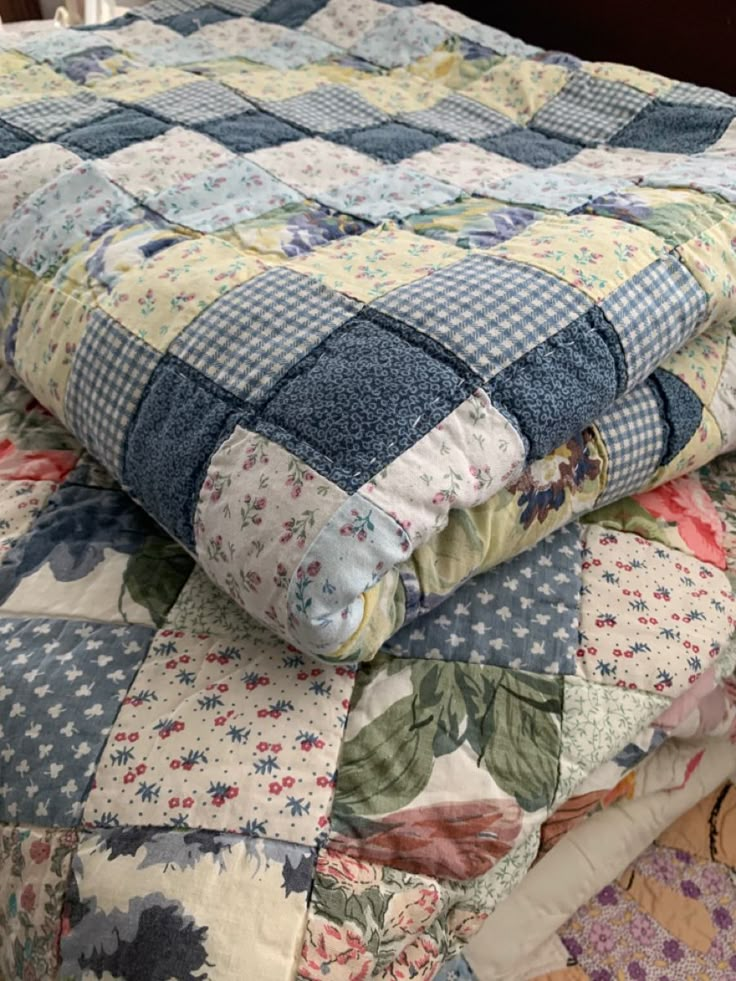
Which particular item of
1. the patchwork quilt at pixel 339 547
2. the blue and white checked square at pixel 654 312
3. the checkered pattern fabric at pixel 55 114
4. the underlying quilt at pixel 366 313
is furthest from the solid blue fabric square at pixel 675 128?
the checkered pattern fabric at pixel 55 114

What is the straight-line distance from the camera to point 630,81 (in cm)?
128

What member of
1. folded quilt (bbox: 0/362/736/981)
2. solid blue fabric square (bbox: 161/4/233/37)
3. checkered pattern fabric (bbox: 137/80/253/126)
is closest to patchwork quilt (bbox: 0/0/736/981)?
folded quilt (bbox: 0/362/736/981)

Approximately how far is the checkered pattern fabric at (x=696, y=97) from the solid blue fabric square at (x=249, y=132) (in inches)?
21.7

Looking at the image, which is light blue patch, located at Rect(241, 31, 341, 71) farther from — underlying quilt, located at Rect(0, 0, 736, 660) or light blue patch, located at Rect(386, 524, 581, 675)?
light blue patch, located at Rect(386, 524, 581, 675)

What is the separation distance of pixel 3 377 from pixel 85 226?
23 cm

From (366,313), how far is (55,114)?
0.75 m

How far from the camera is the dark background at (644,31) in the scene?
5.11 ft

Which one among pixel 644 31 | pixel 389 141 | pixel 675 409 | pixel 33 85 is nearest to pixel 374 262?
pixel 675 409

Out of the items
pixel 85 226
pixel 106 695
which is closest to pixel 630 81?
pixel 85 226

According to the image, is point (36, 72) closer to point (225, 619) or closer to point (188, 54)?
point (188, 54)

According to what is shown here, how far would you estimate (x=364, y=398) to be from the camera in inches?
26.2

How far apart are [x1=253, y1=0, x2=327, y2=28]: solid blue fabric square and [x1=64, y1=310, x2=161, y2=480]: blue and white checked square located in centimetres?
103

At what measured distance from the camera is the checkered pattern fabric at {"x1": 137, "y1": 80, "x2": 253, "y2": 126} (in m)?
1.22

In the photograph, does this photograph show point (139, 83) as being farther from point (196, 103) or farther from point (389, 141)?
point (389, 141)
